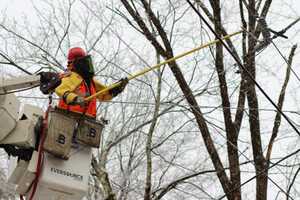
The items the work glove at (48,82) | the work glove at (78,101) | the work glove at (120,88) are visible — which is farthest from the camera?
the work glove at (120,88)

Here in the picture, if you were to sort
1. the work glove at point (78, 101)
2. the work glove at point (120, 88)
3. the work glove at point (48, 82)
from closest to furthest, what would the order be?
the work glove at point (78, 101)
the work glove at point (48, 82)
the work glove at point (120, 88)

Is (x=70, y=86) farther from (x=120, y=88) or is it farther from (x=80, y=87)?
(x=120, y=88)

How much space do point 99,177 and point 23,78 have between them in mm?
2542

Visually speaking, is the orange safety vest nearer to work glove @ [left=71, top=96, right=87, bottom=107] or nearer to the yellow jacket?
the yellow jacket

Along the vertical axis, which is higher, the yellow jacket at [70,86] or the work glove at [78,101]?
the yellow jacket at [70,86]

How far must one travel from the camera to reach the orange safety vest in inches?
192

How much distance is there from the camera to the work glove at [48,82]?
4855mm

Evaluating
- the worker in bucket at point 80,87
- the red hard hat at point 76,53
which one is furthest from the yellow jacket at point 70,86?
the red hard hat at point 76,53

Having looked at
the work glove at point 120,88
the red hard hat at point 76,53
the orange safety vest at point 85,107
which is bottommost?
the orange safety vest at point 85,107

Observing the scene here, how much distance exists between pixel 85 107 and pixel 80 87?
0.21 m

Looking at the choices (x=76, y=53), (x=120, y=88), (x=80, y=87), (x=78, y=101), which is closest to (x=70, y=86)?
(x=80, y=87)

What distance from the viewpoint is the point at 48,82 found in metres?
4.89

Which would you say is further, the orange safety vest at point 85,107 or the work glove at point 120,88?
the work glove at point 120,88

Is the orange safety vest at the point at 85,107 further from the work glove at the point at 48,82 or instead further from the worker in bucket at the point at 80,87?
the work glove at the point at 48,82
